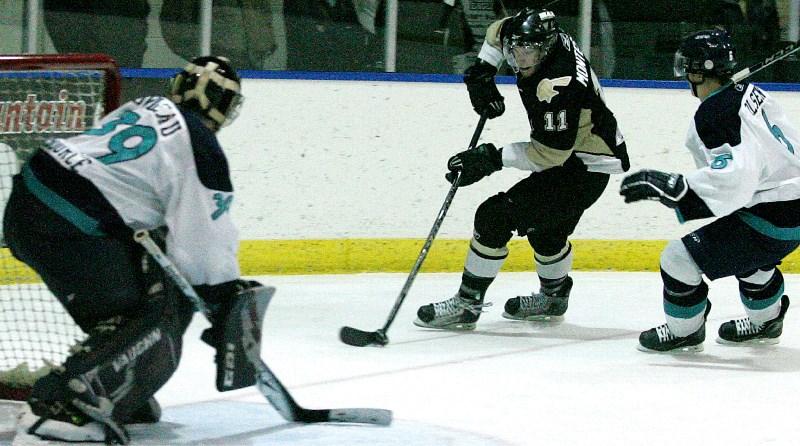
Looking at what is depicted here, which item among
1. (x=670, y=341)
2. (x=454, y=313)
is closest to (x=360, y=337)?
(x=454, y=313)

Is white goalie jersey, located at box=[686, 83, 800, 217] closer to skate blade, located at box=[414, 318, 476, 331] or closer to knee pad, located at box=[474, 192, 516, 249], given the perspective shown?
knee pad, located at box=[474, 192, 516, 249]

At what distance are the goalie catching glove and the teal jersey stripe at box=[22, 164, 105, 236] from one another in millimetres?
287

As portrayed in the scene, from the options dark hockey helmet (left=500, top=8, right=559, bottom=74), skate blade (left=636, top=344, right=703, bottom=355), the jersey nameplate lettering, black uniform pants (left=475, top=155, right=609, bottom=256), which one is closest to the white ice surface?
skate blade (left=636, top=344, right=703, bottom=355)

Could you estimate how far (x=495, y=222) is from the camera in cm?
395

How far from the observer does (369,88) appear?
5.12m

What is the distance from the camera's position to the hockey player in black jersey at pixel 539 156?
12.4 ft

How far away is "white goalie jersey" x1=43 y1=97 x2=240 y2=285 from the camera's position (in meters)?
2.40

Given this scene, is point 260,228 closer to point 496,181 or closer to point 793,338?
point 496,181

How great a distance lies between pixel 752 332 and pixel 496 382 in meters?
1.03

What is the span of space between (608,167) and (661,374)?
0.86 metres

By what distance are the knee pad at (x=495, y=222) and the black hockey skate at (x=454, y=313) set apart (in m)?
0.21

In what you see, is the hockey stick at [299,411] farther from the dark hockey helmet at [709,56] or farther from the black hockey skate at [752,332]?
the black hockey skate at [752,332]

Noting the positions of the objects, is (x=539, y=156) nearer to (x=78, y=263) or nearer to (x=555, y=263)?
(x=555, y=263)

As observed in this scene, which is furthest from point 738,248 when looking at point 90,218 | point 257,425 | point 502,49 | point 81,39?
point 81,39
